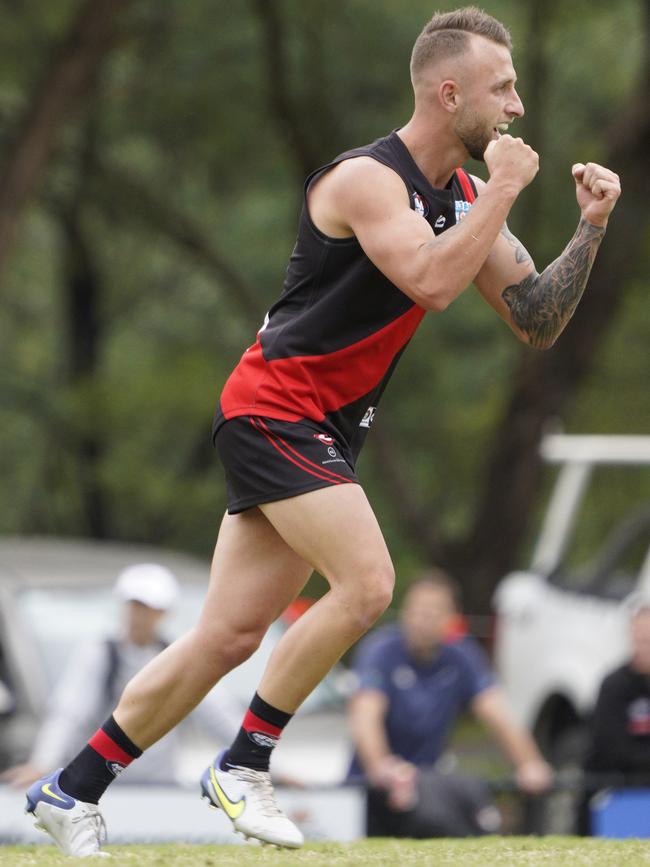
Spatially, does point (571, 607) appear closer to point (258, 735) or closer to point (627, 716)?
point (627, 716)

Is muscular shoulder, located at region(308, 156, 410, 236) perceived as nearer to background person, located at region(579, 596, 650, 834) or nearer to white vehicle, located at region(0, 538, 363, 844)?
white vehicle, located at region(0, 538, 363, 844)

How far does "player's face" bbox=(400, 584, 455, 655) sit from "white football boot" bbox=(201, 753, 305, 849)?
428cm

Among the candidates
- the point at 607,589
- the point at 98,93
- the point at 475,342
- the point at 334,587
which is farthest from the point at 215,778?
the point at 475,342

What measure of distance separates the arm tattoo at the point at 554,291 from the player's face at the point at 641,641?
4.20 metres

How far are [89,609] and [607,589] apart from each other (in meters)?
3.36

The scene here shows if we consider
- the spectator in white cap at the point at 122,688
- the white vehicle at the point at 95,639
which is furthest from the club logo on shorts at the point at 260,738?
the spectator in white cap at the point at 122,688

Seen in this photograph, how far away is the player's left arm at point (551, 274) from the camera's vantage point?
4805 mm

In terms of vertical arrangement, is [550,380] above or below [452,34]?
below

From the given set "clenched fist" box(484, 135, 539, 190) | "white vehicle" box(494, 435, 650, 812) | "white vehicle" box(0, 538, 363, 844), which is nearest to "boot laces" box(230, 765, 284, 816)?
"clenched fist" box(484, 135, 539, 190)

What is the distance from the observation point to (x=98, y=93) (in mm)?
16891

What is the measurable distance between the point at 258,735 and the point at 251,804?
195 mm

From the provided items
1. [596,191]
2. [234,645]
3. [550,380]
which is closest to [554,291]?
[596,191]

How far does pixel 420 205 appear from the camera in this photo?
476cm

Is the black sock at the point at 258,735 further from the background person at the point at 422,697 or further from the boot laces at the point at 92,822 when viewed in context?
the background person at the point at 422,697
